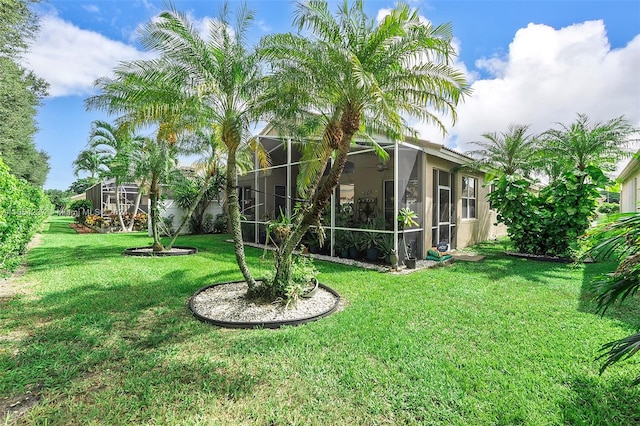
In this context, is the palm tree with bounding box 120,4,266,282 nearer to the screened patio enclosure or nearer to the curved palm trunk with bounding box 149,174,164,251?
the screened patio enclosure

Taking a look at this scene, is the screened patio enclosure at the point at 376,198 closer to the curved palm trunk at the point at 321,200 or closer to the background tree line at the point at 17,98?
the curved palm trunk at the point at 321,200

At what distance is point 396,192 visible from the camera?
8812 millimetres

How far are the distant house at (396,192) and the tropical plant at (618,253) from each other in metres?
6.68

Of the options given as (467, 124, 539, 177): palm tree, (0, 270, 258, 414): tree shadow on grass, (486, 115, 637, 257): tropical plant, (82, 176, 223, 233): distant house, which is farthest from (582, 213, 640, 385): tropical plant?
(82, 176, 223, 233): distant house

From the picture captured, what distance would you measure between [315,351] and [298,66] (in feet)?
15.8

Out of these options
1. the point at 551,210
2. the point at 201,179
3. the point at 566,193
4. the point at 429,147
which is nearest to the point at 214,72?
the point at 429,147

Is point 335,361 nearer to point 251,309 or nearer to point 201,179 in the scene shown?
point 251,309

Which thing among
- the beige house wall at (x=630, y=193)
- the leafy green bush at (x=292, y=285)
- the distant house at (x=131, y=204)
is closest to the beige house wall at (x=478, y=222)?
the beige house wall at (x=630, y=193)

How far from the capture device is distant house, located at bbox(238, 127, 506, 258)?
952cm

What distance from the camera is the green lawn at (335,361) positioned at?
9.09ft

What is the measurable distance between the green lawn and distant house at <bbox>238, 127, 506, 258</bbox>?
3634mm

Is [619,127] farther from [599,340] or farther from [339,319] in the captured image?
[339,319]

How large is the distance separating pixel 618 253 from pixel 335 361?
2889 millimetres

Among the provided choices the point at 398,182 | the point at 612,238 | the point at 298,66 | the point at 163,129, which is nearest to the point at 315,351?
the point at 612,238
